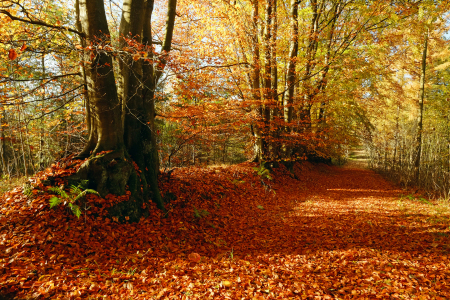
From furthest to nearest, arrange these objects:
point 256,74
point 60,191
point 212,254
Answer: point 256,74
point 212,254
point 60,191

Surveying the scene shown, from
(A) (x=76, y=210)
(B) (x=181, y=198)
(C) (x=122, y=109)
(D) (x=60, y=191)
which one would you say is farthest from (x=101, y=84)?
(B) (x=181, y=198)

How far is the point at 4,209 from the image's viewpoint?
13.3 feet

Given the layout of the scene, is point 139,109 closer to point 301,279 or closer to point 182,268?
point 182,268

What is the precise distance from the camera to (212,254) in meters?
4.75

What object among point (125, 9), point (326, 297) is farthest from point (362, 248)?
point (125, 9)

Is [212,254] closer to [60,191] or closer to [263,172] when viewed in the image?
[60,191]

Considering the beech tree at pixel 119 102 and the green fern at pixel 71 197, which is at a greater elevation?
the beech tree at pixel 119 102

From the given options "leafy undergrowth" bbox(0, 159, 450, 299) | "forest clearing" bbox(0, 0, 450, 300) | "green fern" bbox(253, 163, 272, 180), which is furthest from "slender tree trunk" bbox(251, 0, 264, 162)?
"leafy undergrowth" bbox(0, 159, 450, 299)

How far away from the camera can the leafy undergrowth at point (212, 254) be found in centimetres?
321

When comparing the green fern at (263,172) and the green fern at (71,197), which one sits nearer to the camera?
the green fern at (71,197)

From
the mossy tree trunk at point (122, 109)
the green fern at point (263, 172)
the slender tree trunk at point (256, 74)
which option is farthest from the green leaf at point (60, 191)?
the green fern at point (263, 172)

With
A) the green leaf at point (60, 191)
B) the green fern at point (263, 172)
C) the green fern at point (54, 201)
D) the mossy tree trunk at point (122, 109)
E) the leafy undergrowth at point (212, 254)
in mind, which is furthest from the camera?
the green fern at point (263, 172)

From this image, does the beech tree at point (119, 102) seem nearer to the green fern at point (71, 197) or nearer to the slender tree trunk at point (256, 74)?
the green fern at point (71, 197)

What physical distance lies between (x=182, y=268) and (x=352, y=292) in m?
2.66
